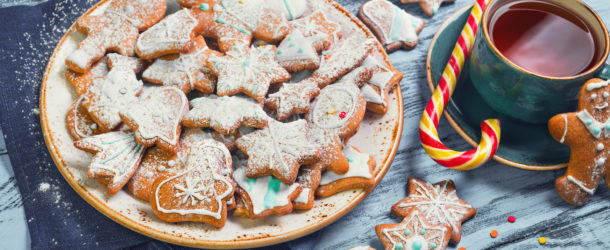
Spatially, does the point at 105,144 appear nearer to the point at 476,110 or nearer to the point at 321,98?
the point at 321,98

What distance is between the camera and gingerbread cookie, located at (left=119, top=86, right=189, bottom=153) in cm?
128

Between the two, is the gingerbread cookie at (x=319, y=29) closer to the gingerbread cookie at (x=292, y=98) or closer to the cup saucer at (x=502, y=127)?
the gingerbread cookie at (x=292, y=98)

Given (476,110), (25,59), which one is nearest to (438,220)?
(476,110)

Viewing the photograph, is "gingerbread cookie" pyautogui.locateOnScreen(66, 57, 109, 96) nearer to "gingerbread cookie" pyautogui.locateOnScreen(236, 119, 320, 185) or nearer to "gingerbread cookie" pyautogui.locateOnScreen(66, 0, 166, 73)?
"gingerbread cookie" pyautogui.locateOnScreen(66, 0, 166, 73)

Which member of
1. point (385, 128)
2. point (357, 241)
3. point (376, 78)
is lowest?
point (357, 241)

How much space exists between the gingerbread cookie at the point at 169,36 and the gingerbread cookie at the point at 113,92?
0.06m

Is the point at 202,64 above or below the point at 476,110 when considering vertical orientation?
above

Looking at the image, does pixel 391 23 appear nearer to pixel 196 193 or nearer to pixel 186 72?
pixel 186 72

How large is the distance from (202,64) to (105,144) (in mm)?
341

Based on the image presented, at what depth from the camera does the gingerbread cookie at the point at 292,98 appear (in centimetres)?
134

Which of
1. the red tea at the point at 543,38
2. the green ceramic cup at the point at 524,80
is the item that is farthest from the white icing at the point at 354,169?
the red tea at the point at 543,38

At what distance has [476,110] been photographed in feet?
4.84

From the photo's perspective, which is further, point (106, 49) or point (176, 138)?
point (106, 49)

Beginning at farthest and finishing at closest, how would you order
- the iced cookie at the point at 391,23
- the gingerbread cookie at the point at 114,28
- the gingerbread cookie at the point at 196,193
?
the iced cookie at the point at 391,23 < the gingerbread cookie at the point at 114,28 < the gingerbread cookie at the point at 196,193
